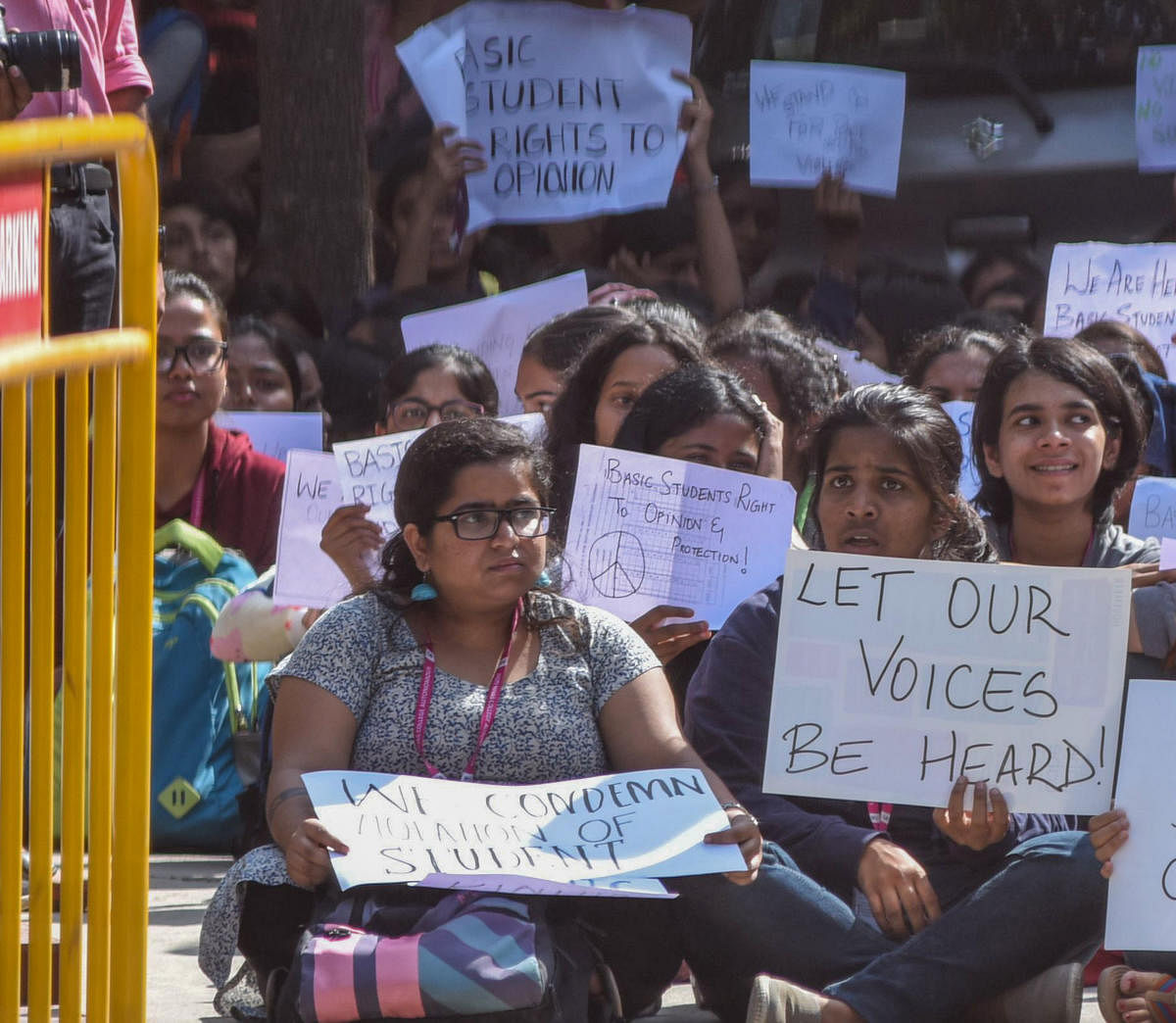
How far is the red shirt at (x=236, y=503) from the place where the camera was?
527 cm

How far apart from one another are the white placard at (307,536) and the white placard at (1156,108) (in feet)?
10.1

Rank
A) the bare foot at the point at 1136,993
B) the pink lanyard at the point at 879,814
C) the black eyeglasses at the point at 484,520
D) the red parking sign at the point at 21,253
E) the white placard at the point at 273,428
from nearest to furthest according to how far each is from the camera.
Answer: the red parking sign at the point at 21,253
the bare foot at the point at 1136,993
the black eyeglasses at the point at 484,520
the pink lanyard at the point at 879,814
the white placard at the point at 273,428

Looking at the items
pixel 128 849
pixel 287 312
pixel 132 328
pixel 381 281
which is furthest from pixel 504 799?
pixel 381 281

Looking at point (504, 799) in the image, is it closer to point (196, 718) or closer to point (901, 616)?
point (901, 616)

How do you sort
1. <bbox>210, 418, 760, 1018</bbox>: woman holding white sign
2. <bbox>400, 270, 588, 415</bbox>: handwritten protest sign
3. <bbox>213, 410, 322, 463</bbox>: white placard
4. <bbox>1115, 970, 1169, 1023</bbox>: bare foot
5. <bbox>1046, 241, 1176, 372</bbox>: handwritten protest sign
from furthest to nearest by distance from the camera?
<bbox>1046, 241, 1176, 372</bbox>: handwritten protest sign < <bbox>400, 270, 588, 415</bbox>: handwritten protest sign < <bbox>213, 410, 322, 463</bbox>: white placard < <bbox>210, 418, 760, 1018</bbox>: woman holding white sign < <bbox>1115, 970, 1169, 1023</bbox>: bare foot

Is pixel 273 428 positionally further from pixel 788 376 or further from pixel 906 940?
pixel 906 940

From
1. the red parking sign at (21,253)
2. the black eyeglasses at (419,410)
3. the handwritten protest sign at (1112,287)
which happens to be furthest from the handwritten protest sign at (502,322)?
the red parking sign at (21,253)

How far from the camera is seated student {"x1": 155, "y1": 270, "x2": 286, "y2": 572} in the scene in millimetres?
5270

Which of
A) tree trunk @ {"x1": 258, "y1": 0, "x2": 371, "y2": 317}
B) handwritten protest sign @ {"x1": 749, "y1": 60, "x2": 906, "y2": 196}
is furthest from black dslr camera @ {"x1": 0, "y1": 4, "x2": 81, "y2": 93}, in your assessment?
handwritten protest sign @ {"x1": 749, "y1": 60, "x2": 906, "y2": 196}

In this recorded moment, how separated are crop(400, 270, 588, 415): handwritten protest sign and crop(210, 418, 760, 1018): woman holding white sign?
226 cm

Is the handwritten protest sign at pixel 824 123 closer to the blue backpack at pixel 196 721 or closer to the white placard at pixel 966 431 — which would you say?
the white placard at pixel 966 431

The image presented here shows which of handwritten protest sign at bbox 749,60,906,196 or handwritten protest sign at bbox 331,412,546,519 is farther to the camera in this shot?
handwritten protest sign at bbox 749,60,906,196

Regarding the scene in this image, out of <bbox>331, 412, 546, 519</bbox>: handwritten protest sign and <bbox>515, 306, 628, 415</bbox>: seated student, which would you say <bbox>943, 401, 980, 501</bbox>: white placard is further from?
<bbox>331, 412, 546, 519</bbox>: handwritten protest sign

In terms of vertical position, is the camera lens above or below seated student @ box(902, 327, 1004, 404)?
above
